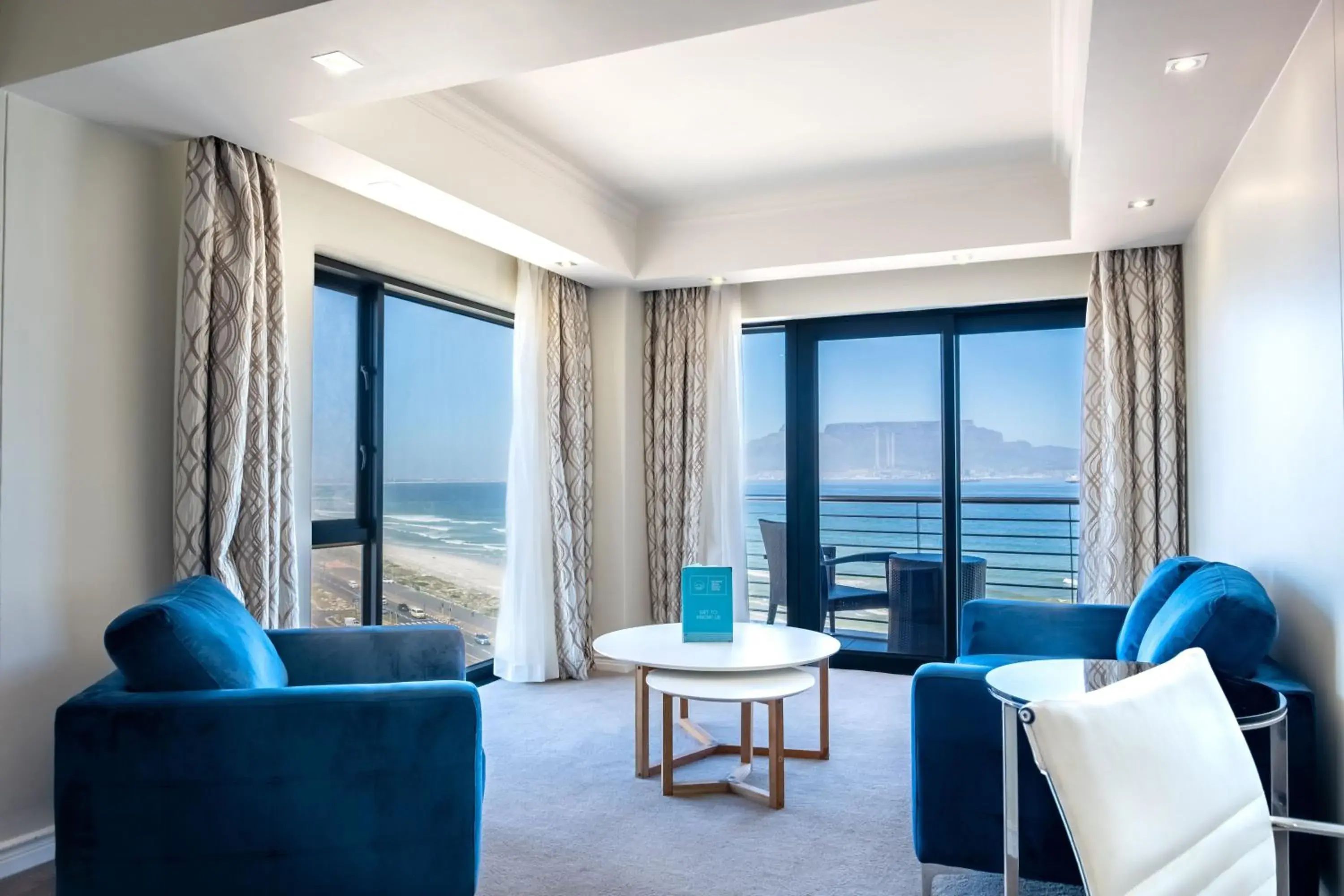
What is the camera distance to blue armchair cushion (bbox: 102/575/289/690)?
1952mm

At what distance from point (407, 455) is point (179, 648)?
95.0 inches

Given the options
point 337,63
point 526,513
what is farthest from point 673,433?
point 337,63

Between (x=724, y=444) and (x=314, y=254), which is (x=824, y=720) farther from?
(x=314, y=254)

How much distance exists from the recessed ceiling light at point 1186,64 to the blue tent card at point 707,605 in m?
2.24

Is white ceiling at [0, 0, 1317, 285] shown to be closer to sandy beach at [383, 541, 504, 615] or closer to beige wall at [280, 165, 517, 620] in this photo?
beige wall at [280, 165, 517, 620]

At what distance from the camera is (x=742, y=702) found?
300 centimetres

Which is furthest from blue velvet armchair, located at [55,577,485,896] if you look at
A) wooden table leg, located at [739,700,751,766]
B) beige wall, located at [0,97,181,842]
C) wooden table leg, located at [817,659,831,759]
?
wooden table leg, located at [817,659,831,759]

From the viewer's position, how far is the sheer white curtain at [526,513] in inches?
187

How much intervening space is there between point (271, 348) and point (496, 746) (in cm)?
186

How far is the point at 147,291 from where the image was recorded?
2.88 meters

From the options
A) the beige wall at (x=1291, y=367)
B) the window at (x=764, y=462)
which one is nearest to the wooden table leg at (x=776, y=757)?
the beige wall at (x=1291, y=367)

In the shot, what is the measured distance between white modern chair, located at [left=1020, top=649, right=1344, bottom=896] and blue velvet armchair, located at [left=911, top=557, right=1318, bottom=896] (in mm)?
757

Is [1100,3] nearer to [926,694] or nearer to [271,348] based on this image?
[926,694]

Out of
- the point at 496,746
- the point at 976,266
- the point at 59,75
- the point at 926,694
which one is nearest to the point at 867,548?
the point at 976,266
